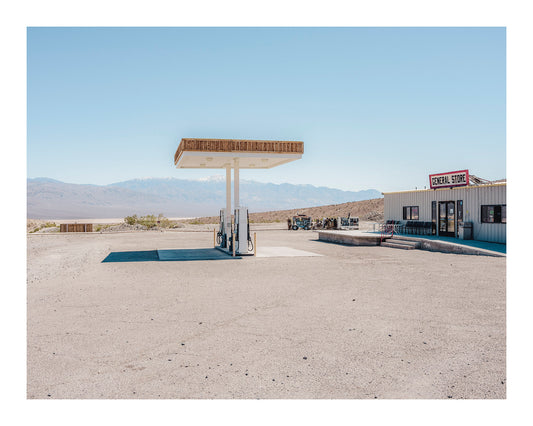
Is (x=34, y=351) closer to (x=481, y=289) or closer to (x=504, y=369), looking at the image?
(x=504, y=369)

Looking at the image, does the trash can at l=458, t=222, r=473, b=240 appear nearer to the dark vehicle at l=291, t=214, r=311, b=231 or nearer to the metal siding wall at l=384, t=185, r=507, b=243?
the metal siding wall at l=384, t=185, r=507, b=243

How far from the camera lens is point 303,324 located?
7316 millimetres

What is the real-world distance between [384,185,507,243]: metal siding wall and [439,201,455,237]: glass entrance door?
33 centimetres

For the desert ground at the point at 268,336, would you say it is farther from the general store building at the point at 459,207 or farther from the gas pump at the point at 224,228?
the general store building at the point at 459,207

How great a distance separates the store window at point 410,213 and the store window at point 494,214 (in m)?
5.28

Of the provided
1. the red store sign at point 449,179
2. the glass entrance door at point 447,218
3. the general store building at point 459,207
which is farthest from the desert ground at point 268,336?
the glass entrance door at point 447,218

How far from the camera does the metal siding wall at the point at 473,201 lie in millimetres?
20297

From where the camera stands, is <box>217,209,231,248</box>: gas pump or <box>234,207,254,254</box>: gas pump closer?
<box>234,207,254,254</box>: gas pump

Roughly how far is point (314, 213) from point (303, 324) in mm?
74602

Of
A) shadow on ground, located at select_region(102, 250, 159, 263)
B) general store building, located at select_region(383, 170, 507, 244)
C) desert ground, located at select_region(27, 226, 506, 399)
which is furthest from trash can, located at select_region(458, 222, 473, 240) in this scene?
shadow on ground, located at select_region(102, 250, 159, 263)

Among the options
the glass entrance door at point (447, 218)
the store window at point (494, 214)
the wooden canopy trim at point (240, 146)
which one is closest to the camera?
the wooden canopy trim at point (240, 146)

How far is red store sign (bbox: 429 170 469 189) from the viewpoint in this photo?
22506 millimetres

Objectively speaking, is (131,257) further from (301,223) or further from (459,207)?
(301,223)

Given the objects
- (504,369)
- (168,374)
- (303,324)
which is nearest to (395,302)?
(303,324)
